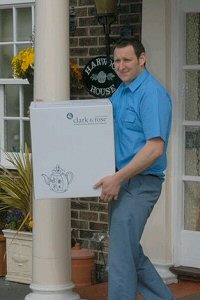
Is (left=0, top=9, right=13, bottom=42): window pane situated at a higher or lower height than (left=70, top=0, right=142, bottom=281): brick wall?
higher

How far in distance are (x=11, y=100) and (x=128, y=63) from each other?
142 inches

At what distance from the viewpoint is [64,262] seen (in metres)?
6.14

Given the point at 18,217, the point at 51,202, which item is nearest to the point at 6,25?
the point at 18,217

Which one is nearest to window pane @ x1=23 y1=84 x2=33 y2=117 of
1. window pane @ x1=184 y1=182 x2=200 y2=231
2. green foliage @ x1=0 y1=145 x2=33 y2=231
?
green foliage @ x1=0 y1=145 x2=33 y2=231

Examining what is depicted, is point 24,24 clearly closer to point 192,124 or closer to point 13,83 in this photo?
point 13,83

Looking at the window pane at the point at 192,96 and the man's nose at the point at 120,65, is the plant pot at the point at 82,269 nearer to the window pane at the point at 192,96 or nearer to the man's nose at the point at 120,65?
the window pane at the point at 192,96

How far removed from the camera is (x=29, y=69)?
7676mm

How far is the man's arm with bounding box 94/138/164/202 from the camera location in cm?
508

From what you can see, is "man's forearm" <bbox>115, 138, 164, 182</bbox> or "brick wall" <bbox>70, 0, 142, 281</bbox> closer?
"man's forearm" <bbox>115, 138, 164, 182</bbox>

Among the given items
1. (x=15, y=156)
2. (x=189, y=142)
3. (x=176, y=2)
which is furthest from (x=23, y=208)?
(x=176, y=2)

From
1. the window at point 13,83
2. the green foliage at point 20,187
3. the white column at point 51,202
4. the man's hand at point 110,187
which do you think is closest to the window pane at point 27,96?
the window at point 13,83

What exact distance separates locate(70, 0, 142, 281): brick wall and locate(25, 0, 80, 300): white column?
4.86ft

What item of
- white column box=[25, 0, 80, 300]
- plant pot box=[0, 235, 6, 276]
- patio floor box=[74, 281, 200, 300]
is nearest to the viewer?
white column box=[25, 0, 80, 300]

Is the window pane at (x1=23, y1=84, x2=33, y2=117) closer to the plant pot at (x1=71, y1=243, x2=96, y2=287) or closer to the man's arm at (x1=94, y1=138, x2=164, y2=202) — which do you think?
the plant pot at (x1=71, y1=243, x2=96, y2=287)
